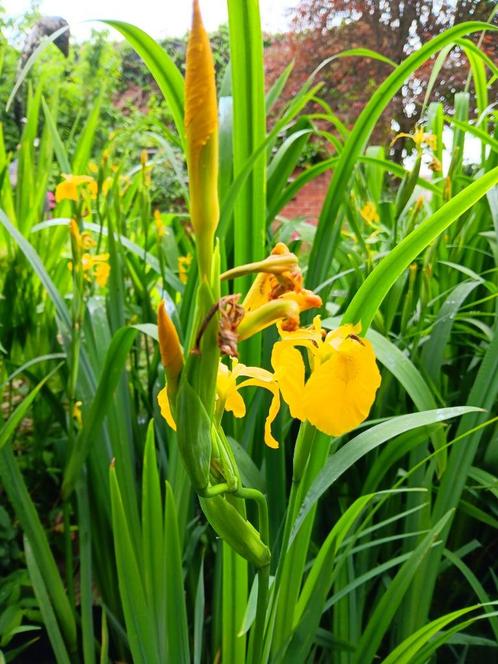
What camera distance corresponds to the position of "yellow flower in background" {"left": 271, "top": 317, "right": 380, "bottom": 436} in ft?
1.05

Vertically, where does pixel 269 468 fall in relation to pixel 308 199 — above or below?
below

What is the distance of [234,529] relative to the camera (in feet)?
1.11

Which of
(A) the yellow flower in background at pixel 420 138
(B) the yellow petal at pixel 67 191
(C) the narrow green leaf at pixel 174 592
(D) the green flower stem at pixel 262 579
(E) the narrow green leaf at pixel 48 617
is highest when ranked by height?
(A) the yellow flower in background at pixel 420 138

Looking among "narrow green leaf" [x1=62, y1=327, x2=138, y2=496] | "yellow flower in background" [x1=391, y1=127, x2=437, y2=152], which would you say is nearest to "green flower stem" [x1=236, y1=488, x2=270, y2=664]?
"narrow green leaf" [x1=62, y1=327, x2=138, y2=496]

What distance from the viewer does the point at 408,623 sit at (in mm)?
644

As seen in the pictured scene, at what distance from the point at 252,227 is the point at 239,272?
1.15ft

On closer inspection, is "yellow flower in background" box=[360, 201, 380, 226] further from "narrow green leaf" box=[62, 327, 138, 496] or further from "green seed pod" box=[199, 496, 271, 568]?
"green seed pod" box=[199, 496, 271, 568]

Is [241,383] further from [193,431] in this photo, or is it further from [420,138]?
[420,138]

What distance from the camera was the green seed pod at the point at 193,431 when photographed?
283mm

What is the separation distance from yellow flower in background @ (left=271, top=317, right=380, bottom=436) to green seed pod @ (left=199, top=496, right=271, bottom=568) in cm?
7

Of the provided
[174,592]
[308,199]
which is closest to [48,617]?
[174,592]

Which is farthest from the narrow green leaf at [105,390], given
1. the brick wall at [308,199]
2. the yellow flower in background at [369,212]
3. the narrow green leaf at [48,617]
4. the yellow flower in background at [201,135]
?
the brick wall at [308,199]

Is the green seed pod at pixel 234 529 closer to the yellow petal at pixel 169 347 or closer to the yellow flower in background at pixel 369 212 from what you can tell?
the yellow petal at pixel 169 347

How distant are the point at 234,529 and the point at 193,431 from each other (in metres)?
0.09
